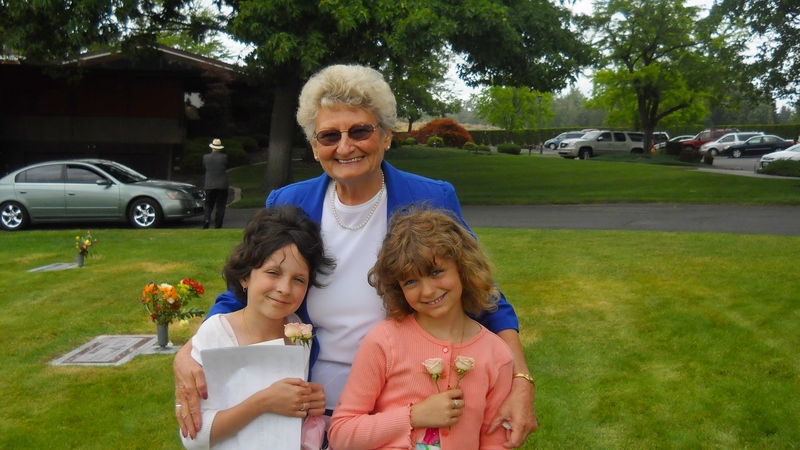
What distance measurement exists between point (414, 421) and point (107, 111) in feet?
99.5

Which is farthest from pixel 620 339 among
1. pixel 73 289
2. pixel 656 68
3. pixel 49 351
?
pixel 656 68

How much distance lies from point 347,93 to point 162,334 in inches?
185

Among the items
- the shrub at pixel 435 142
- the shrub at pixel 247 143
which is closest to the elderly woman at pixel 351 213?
the shrub at pixel 247 143

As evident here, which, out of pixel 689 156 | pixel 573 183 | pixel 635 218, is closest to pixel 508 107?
pixel 689 156

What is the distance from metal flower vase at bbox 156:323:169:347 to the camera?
22.0 feet

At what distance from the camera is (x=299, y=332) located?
2480 millimetres

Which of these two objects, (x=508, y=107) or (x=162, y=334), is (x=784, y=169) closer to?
(x=162, y=334)

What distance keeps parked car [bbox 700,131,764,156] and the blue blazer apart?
51278mm

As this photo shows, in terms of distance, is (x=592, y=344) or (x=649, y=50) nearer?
(x=592, y=344)

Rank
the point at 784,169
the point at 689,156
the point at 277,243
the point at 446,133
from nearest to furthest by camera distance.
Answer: the point at 277,243 < the point at 784,169 < the point at 689,156 < the point at 446,133

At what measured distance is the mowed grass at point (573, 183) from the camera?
20859mm

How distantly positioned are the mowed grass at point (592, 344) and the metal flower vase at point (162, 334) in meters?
0.35

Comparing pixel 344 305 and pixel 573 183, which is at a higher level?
pixel 344 305

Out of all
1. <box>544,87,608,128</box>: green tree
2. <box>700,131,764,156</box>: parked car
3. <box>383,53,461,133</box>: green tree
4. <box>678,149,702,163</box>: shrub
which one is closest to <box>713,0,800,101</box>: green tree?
<box>383,53,461,133</box>: green tree
